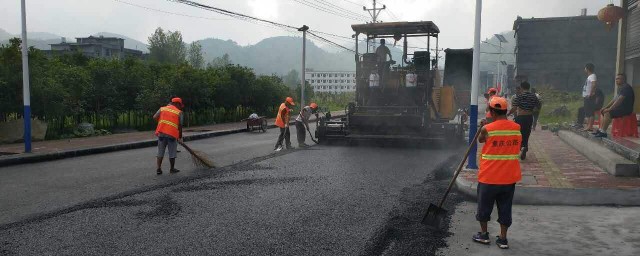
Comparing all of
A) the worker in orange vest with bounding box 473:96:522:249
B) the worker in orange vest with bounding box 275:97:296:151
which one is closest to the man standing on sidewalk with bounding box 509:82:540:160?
the worker in orange vest with bounding box 473:96:522:249

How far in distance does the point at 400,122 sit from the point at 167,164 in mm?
5910

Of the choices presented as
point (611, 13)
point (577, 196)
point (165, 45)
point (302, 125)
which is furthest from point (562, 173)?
point (165, 45)

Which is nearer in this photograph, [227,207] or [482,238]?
[482,238]

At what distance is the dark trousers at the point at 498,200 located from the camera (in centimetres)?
440

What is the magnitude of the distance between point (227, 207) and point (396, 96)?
8.14m

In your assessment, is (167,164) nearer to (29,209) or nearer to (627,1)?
(29,209)

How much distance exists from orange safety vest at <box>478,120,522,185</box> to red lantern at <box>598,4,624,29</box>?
39.4ft

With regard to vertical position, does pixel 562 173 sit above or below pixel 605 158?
below

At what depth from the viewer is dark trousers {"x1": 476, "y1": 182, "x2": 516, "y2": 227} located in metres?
4.40

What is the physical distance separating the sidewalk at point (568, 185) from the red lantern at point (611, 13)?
23.9 feet

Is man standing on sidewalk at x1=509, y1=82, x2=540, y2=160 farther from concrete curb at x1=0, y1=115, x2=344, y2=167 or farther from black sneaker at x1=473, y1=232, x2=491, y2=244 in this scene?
concrete curb at x1=0, y1=115, x2=344, y2=167

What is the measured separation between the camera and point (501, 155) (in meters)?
4.41

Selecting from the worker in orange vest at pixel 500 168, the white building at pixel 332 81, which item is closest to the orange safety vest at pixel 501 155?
the worker in orange vest at pixel 500 168

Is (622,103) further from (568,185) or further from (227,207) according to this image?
(227,207)
